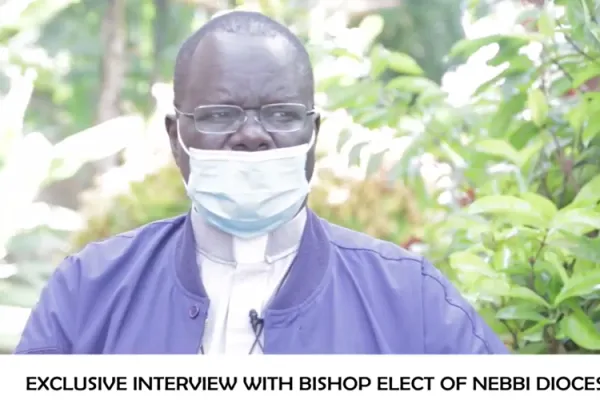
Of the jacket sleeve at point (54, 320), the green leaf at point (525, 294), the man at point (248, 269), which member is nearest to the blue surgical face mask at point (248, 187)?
the man at point (248, 269)

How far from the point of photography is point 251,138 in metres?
0.85

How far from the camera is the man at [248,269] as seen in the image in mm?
839

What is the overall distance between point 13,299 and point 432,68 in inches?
31.2

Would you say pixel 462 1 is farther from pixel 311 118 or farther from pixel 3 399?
pixel 3 399

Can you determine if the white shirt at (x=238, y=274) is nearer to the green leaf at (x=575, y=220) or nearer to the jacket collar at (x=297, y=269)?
the jacket collar at (x=297, y=269)

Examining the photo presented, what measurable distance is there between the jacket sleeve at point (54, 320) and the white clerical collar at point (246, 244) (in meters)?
0.15

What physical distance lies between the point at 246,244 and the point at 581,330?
42 centimetres

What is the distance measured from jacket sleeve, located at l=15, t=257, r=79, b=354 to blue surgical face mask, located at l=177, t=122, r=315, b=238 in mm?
173

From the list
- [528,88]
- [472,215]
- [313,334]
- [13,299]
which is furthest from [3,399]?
[528,88]

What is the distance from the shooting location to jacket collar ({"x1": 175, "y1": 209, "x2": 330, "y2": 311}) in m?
0.86

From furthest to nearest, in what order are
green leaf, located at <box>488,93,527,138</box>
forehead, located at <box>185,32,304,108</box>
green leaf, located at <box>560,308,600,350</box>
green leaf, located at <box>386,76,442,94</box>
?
green leaf, located at <box>386,76,442,94</box> → green leaf, located at <box>488,93,527,138</box> → green leaf, located at <box>560,308,600,350</box> → forehead, located at <box>185,32,304,108</box>

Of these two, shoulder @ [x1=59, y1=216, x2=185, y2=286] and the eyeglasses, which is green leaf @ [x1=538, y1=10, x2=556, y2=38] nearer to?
the eyeglasses

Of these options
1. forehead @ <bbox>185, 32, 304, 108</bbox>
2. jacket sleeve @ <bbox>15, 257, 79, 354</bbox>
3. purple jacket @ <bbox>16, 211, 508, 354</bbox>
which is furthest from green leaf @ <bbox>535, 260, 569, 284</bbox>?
jacket sleeve @ <bbox>15, 257, 79, 354</bbox>

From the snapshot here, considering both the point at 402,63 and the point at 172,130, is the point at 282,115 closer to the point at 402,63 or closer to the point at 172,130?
the point at 172,130
